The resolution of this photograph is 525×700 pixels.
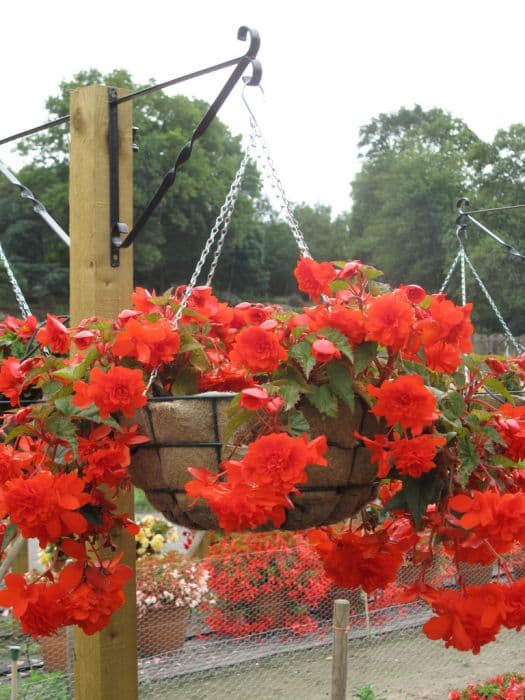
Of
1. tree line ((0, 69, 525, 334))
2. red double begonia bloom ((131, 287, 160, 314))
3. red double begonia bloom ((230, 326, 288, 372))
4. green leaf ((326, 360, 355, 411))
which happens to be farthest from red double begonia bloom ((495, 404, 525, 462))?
tree line ((0, 69, 525, 334))

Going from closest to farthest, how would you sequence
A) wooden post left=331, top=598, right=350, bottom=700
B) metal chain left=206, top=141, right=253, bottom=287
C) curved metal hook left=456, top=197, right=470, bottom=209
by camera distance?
metal chain left=206, top=141, right=253, bottom=287, wooden post left=331, top=598, right=350, bottom=700, curved metal hook left=456, top=197, right=470, bottom=209

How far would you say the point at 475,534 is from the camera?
3.86 feet

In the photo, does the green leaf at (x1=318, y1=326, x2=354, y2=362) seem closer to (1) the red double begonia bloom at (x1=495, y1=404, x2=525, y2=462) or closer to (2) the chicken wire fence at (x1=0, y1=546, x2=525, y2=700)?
(1) the red double begonia bloom at (x1=495, y1=404, x2=525, y2=462)

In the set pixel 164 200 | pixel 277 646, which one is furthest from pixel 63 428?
pixel 164 200

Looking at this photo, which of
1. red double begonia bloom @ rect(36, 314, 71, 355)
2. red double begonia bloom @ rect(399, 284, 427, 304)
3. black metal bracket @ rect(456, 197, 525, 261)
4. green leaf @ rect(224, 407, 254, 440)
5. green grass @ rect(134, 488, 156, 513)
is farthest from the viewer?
green grass @ rect(134, 488, 156, 513)

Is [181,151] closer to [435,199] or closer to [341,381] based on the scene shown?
[341,381]

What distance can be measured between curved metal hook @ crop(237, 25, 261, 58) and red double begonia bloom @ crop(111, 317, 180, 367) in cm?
47

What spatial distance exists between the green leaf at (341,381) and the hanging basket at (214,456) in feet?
0.15

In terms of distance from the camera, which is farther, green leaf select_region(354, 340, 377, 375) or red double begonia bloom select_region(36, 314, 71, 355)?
red double begonia bloom select_region(36, 314, 71, 355)

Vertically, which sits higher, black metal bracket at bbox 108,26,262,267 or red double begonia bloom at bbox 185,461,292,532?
black metal bracket at bbox 108,26,262,267

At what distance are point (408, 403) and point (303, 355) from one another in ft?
0.51

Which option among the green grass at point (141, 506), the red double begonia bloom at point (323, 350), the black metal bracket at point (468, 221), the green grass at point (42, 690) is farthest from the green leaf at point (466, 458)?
the green grass at point (141, 506)

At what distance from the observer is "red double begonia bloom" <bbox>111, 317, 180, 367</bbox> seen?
1.29 meters

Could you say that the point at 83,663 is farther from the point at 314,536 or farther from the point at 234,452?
the point at 234,452
